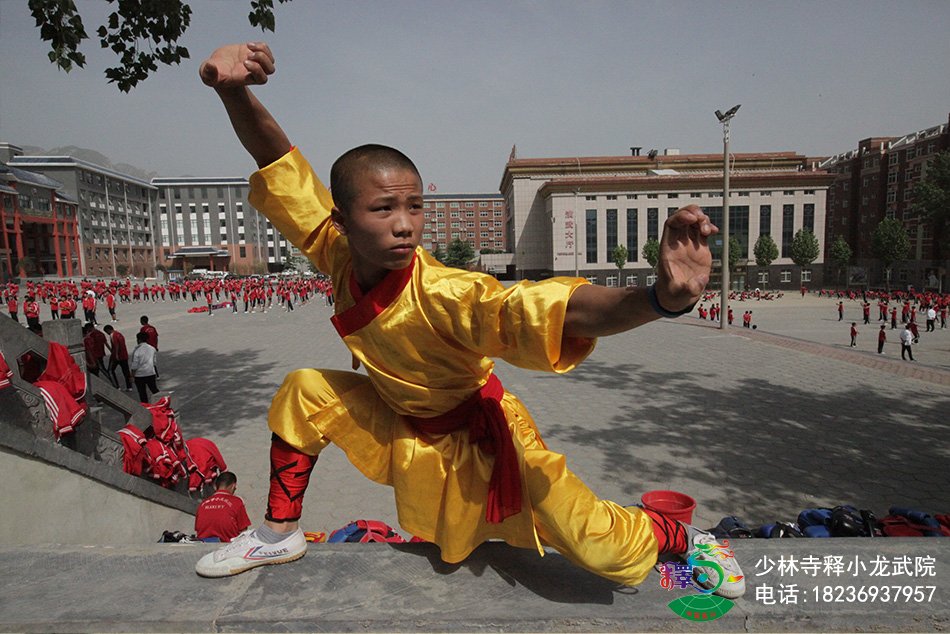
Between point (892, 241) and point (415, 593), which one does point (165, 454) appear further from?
point (892, 241)

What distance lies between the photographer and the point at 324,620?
1856 mm

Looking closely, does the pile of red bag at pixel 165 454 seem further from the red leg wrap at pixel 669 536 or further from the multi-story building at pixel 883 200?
the multi-story building at pixel 883 200

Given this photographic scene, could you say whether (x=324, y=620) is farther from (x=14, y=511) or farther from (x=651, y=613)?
(x=14, y=511)

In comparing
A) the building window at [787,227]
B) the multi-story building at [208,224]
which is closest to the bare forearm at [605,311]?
the building window at [787,227]

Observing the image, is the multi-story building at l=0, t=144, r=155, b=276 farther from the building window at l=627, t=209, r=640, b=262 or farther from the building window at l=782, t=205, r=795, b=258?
the building window at l=782, t=205, r=795, b=258

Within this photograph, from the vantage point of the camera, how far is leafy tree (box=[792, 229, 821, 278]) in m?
50.3

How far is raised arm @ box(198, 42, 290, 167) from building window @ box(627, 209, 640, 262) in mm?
55676

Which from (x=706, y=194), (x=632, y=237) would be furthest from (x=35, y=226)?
(x=706, y=194)

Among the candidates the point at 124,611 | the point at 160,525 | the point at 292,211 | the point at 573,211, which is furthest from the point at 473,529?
the point at 573,211

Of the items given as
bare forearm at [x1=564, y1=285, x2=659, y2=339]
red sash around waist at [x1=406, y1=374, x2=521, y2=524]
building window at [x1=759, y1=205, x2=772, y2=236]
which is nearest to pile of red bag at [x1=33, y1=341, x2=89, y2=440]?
red sash around waist at [x1=406, y1=374, x2=521, y2=524]

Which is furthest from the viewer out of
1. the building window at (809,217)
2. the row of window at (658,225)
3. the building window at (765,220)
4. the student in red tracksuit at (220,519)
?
the building window at (765,220)

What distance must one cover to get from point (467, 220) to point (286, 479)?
352 ft

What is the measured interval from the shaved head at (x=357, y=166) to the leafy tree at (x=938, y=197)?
180ft

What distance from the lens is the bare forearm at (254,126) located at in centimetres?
220
